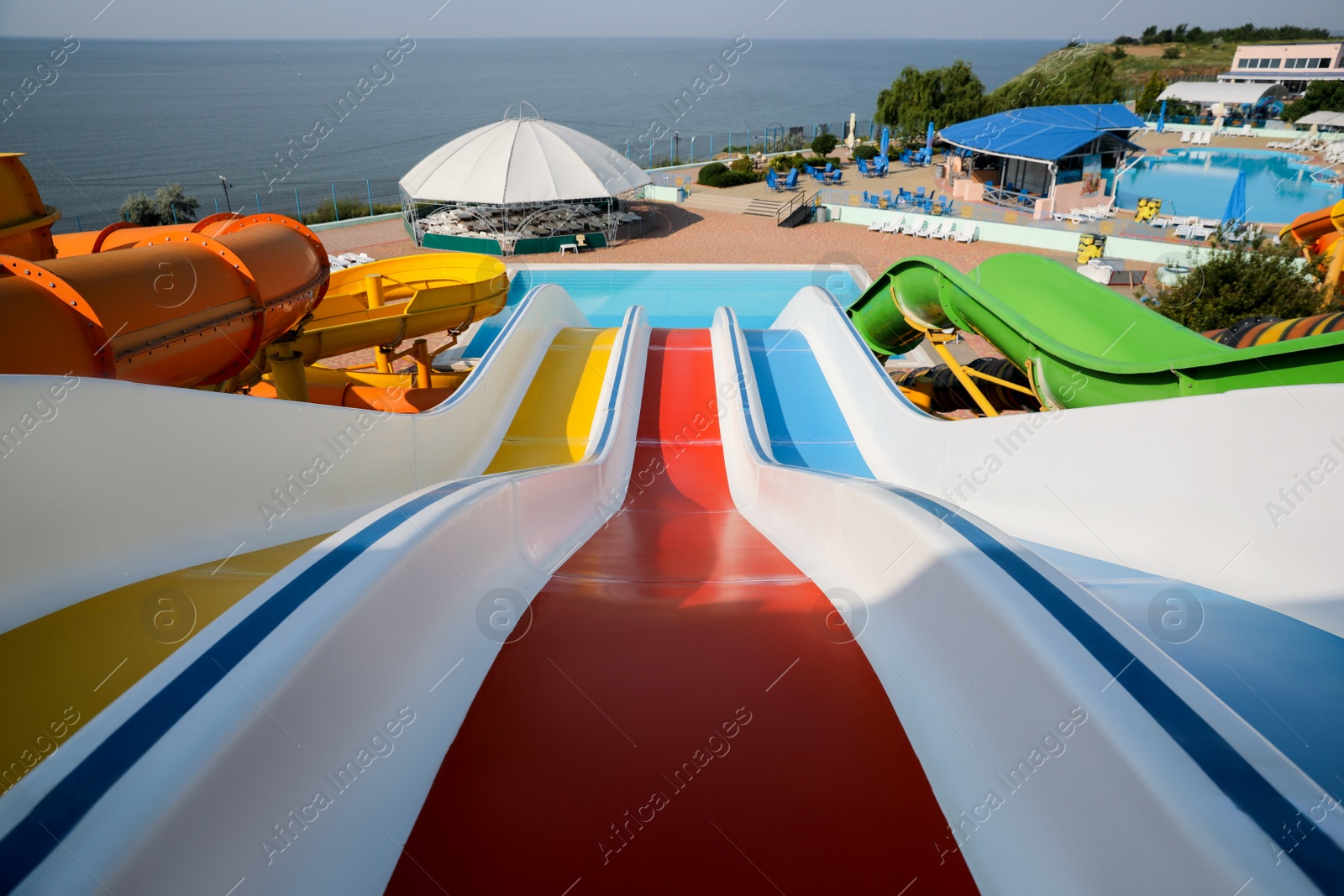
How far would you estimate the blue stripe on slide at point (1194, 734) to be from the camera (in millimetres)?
1042

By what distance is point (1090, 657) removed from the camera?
149 centimetres

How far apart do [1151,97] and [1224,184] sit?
17600mm

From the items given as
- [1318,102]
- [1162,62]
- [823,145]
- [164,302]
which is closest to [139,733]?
[164,302]

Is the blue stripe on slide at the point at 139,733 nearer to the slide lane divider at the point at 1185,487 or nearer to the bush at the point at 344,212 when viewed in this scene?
the slide lane divider at the point at 1185,487

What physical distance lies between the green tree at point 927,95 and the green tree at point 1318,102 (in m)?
17.5

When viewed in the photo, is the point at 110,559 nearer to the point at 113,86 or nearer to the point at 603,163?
the point at 603,163

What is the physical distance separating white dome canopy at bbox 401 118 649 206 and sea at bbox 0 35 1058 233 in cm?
109

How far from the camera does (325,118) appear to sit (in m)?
75.6

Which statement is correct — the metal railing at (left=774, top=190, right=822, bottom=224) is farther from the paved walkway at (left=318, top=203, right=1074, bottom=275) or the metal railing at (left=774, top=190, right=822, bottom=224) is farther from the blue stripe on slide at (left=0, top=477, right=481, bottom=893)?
the blue stripe on slide at (left=0, top=477, right=481, bottom=893)

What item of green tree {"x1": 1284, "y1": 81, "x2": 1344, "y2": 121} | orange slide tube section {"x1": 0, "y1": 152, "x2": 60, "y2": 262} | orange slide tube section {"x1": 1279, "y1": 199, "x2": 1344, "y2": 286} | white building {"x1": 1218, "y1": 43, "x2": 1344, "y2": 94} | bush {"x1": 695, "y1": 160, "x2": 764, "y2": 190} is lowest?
orange slide tube section {"x1": 1279, "y1": 199, "x2": 1344, "y2": 286}

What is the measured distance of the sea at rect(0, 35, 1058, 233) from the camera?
39.7m

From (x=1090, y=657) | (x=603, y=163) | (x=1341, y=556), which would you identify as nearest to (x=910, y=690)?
(x=1090, y=657)

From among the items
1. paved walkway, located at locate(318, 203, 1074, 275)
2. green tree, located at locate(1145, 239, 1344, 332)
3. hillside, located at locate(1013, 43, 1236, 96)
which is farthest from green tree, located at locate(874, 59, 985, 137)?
green tree, located at locate(1145, 239, 1344, 332)

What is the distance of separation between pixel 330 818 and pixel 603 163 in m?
21.2
